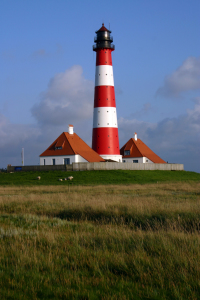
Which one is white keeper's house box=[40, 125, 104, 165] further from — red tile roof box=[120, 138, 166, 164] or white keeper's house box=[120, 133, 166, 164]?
red tile roof box=[120, 138, 166, 164]

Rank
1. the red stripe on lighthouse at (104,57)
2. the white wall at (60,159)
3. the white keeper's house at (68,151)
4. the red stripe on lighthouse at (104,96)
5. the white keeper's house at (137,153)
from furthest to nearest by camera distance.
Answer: the white keeper's house at (137,153) < the white wall at (60,159) < the white keeper's house at (68,151) < the red stripe on lighthouse at (104,57) < the red stripe on lighthouse at (104,96)

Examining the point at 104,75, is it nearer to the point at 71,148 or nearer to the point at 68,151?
the point at 71,148

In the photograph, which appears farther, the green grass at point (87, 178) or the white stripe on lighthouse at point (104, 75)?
the white stripe on lighthouse at point (104, 75)

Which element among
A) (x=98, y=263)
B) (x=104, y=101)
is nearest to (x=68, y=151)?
(x=104, y=101)

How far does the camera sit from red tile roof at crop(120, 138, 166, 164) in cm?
6378

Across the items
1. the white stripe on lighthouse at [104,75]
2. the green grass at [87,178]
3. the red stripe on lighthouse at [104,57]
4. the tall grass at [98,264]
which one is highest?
the red stripe on lighthouse at [104,57]

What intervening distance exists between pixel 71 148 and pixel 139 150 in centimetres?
1626

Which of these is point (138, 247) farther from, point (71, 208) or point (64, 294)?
point (71, 208)

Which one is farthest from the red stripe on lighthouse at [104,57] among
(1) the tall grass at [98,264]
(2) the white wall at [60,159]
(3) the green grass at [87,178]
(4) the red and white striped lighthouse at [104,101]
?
(1) the tall grass at [98,264]

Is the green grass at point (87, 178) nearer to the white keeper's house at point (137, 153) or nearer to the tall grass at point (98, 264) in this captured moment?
the white keeper's house at point (137, 153)

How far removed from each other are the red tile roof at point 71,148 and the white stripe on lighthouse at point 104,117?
4522mm

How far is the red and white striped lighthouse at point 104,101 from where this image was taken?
162 feet

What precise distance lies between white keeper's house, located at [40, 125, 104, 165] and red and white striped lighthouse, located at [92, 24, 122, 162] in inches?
82.7

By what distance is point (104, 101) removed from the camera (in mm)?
49312
